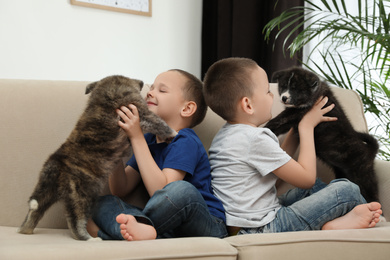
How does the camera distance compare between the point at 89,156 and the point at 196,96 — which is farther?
the point at 196,96

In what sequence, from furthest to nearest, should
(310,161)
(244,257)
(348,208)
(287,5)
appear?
1. (287,5)
2. (310,161)
3. (348,208)
4. (244,257)

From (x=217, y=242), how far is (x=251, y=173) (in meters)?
0.41

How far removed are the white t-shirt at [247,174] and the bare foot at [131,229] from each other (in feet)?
1.17

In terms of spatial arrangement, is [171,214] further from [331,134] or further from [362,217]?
[331,134]

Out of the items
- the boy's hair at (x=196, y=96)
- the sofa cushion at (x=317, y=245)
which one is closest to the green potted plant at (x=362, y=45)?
the boy's hair at (x=196, y=96)

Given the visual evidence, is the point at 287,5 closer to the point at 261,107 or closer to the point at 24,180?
the point at 261,107

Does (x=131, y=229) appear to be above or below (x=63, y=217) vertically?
above

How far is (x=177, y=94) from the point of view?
167 cm

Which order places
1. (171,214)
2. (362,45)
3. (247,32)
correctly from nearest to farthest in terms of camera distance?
(171,214) < (362,45) < (247,32)

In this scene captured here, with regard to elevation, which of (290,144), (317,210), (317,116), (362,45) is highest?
(362,45)

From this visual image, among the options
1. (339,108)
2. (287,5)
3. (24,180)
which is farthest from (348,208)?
(287,5)

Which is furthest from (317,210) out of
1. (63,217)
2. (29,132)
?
(29,132)

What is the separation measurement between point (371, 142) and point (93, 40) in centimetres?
245

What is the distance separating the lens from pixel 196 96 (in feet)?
5.63
